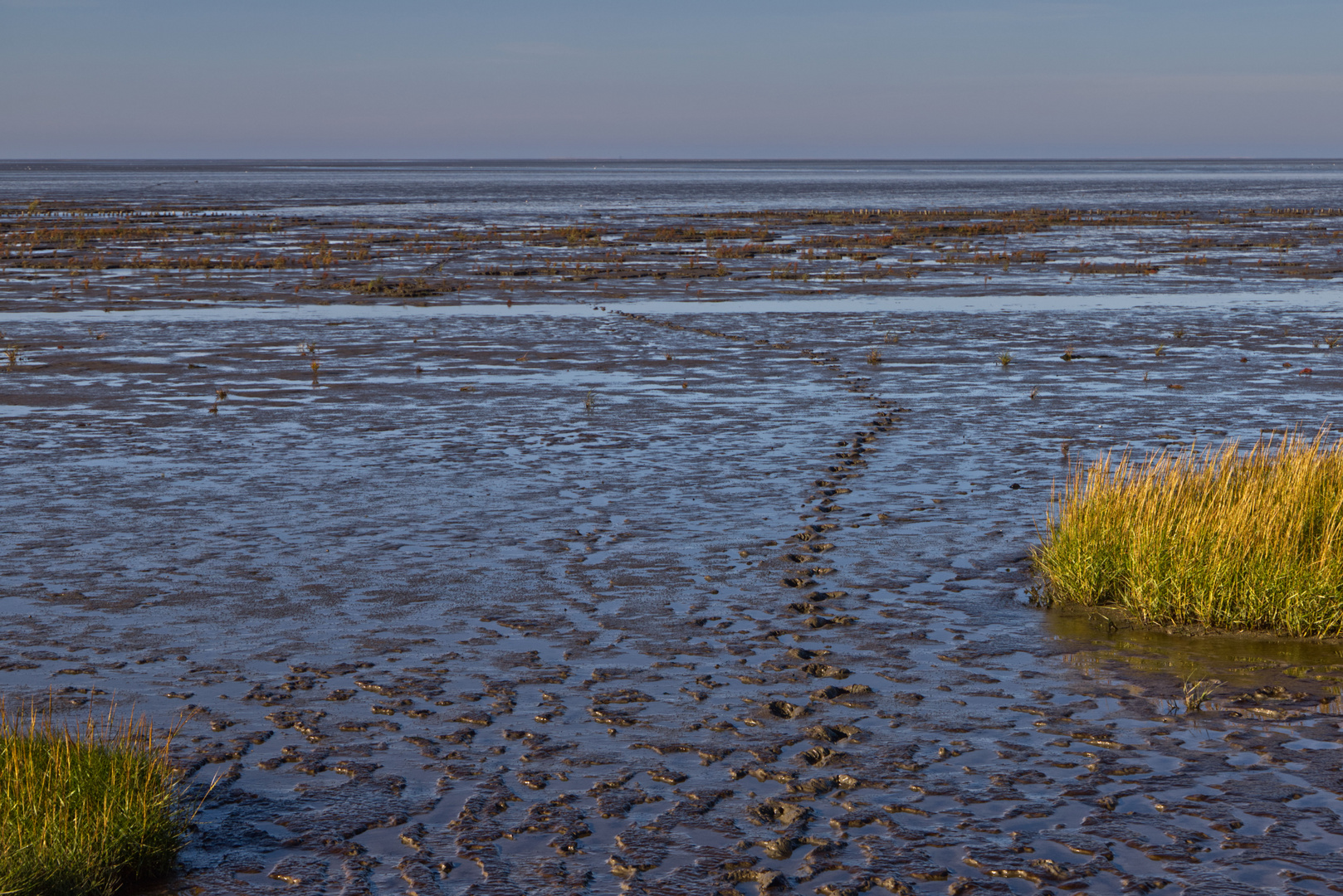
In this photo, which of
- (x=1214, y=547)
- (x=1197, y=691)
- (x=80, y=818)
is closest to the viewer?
(x=80, y=818)

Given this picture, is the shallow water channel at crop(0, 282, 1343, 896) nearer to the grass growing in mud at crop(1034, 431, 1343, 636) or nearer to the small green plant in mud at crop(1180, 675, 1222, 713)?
the small green plant in mud at crop(1180, 675, 1222, 713)

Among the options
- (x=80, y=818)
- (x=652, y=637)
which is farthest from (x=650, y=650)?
(x=80, y=818)

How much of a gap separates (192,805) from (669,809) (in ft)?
7.49

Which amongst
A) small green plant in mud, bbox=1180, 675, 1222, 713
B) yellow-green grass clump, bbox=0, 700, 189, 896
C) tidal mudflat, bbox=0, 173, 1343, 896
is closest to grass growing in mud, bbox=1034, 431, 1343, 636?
tidal mudflat, bbox=0, 173, 1343, 896

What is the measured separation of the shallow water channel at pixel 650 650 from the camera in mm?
6277

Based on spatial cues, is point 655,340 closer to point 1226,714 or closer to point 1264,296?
point 1264,296

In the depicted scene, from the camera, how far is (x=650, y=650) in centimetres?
906

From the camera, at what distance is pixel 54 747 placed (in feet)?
19.2

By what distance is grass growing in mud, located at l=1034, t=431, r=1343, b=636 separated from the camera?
29.9 ft

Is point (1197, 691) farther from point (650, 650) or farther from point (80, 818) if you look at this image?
point (80, 818)

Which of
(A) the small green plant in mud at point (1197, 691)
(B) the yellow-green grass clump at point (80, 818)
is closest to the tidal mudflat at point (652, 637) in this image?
(A) the small green plant in mud at point (1197, 691)

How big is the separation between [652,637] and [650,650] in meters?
0.27

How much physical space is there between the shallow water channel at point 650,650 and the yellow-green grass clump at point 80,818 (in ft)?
0.99

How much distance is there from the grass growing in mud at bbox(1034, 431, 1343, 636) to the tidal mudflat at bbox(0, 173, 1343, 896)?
28cm
